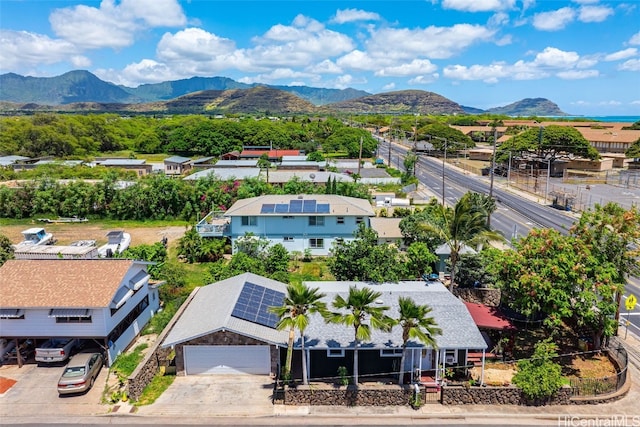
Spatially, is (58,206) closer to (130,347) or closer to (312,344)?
(130,347)

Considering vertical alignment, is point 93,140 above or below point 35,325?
above

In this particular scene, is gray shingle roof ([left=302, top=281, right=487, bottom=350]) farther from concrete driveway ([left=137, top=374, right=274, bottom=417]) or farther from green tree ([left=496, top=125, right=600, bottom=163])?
green tree ([left=496, top=125, right=600, bottom=163])

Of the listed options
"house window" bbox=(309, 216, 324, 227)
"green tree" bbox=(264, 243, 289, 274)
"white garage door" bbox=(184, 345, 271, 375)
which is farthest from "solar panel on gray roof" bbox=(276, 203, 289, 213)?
"white garage door" bbox=(184, 345, 271, 375)

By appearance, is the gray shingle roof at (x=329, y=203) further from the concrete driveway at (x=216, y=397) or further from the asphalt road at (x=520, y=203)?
the concrete driveway at (x=216, y=397)

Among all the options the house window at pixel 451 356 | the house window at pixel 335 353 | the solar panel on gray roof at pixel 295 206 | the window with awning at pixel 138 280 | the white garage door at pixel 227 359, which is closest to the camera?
the house window at pixel 335 353

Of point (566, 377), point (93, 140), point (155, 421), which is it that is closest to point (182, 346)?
point (155, 421)

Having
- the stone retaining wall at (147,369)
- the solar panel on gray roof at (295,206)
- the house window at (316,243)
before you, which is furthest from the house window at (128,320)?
the house window at (316,243)
